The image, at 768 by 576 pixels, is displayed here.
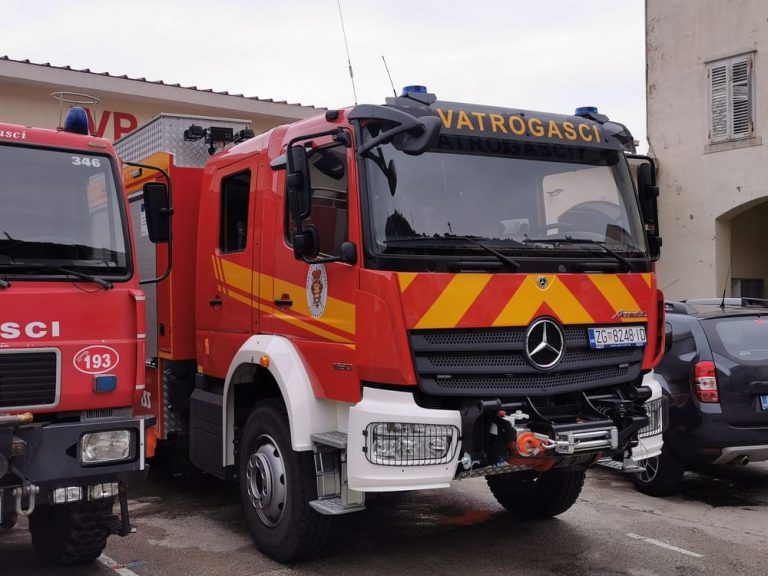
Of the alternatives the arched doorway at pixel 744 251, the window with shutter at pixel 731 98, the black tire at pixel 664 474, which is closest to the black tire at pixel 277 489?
the black tire at pixel 664 474

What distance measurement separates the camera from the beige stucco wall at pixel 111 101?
1198 cm

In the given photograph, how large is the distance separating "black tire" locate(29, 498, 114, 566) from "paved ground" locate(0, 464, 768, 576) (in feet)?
0.43

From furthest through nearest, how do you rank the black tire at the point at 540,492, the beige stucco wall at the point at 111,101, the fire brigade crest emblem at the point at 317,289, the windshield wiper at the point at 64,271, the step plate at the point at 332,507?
the beige stucco wall at the point at 111,101 < the black tire at the point at 540,492 < the fire brigade crest emblem at the point at 317,289 < the step plate at the point at 332,507 < the windshield wiper at the point at 64,271

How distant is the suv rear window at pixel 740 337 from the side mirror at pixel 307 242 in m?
3.72

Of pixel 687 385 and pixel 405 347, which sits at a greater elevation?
pixel 405 347

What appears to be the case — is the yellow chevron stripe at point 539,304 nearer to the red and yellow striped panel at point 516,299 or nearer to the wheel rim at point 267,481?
the red and yellow striped panel at point 516,299

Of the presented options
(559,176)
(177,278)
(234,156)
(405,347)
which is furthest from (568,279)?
(177,278)

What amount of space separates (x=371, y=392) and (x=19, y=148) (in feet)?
7.95

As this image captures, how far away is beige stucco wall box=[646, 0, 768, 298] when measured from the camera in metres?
13.0

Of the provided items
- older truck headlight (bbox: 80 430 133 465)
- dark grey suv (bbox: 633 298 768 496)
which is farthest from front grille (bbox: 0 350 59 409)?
dark grey suv (bbox: 633 298 768 496)

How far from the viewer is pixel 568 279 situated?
16.8ft

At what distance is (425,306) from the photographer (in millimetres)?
4676

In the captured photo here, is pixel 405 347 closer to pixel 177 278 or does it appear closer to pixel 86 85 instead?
pixel 177 278

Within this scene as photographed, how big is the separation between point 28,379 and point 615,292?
3506 mm
